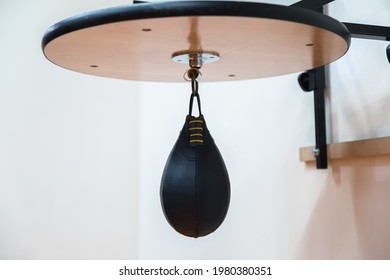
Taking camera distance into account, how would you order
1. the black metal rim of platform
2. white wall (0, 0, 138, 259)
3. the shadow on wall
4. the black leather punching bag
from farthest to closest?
1. white wall (0, 0, 138, 259)
2. the shadow on wall
3. the black leather punching bag
4. the black metal rim of platform

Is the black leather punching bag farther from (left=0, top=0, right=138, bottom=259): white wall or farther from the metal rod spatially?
(left=0, top=0, right=138, bottom=259): white wall

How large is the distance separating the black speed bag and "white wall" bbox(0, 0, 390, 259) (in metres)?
0.58

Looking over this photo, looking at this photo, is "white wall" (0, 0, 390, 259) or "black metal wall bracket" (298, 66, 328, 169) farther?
"white wall" (0, 0, 390, 259)

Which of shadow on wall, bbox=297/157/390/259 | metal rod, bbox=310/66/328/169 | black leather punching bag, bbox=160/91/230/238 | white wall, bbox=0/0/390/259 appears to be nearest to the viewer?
black leather punching bag, bbox=160/91/230/238

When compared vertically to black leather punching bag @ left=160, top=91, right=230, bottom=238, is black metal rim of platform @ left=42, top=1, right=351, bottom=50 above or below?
above

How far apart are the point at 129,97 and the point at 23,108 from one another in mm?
406

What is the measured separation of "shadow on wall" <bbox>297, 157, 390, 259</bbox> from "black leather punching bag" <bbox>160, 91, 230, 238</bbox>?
46 centimetres

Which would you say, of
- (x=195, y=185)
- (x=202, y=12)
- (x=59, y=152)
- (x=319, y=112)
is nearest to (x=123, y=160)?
(x=59, y=152)

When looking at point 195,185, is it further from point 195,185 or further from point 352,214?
point 352,214

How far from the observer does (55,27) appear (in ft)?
2.49

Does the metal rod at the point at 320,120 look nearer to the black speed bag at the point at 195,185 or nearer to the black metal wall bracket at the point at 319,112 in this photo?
the black metal wall bracket at the point at 319,112

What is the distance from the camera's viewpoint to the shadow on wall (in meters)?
1.20

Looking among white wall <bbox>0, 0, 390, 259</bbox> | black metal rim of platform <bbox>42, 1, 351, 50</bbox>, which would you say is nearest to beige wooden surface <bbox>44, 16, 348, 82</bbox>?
black metal rim of platform <bbox>42, 1, 351, 50</bbox>

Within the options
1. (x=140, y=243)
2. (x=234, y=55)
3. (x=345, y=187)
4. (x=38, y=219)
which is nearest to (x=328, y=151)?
(x=345, y=187)
